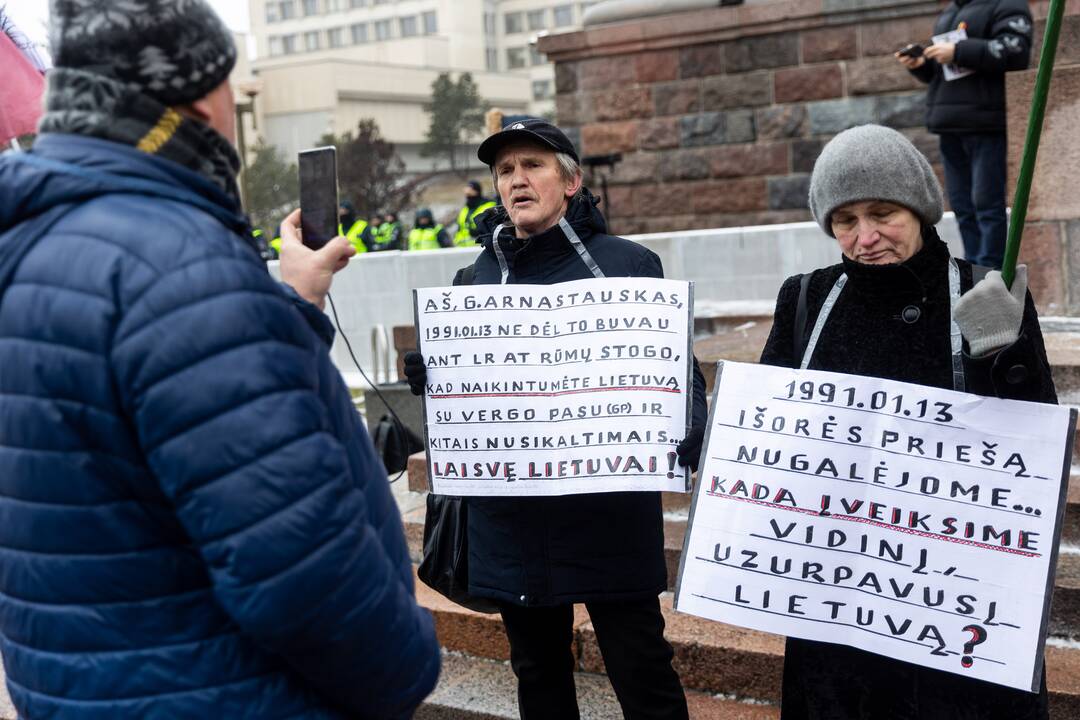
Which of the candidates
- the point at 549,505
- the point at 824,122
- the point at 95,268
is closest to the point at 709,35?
the point at 824,122

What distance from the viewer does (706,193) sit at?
11727 millimetres

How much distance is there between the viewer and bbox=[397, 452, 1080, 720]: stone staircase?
381 cm

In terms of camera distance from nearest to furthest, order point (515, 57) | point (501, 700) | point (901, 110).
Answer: point (501, 700) < point (901, 110) < point (515, 57)

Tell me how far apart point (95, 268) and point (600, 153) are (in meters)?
10.9

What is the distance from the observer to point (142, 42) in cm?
156

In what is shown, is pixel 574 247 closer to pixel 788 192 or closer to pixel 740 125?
pixel 788 192

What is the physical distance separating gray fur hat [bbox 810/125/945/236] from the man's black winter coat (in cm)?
428

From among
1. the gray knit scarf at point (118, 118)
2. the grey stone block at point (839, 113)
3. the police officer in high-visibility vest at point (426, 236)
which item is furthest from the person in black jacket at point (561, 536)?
the police officer in high-visibility vest at point (426, 236)

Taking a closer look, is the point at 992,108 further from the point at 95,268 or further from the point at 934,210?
A: the point at 95,268

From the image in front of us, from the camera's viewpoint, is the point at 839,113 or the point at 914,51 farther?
the point at 839,113

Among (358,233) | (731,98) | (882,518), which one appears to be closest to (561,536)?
(882,518)

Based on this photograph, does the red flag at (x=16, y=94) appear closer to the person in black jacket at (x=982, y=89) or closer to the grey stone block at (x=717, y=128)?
the person in black jacket at (x=982, y=89)

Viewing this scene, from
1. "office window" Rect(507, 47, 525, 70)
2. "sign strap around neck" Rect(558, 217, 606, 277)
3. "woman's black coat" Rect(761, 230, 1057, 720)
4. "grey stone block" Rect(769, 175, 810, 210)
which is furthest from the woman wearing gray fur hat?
"office window" Rect(507, 47, 525, 70)

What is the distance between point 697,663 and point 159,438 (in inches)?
116
